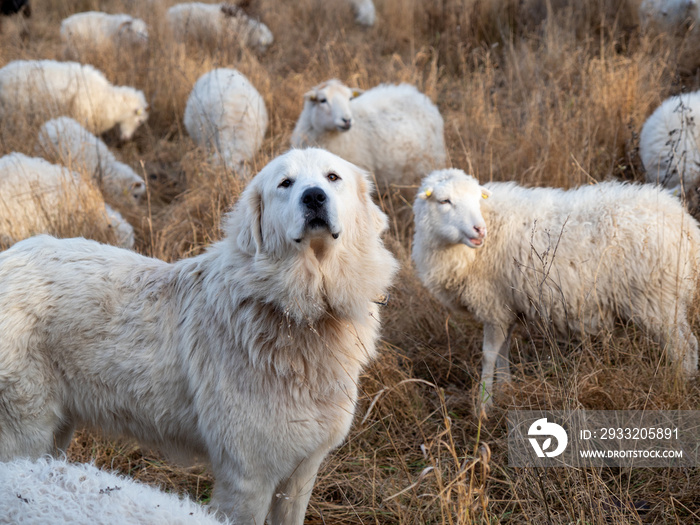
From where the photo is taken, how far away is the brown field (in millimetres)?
2916

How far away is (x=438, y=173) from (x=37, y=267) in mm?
2802

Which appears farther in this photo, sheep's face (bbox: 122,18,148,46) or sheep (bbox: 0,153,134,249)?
sheep's face (bbox: 122,18,148,46)

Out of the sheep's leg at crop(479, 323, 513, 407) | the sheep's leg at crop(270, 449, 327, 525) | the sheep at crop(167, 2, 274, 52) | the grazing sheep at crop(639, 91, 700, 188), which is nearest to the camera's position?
the sheep's leg at crop(270, 449, 327, 525)

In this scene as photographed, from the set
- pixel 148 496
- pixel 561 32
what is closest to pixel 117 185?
pixel 148 496

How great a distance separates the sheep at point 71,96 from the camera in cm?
821

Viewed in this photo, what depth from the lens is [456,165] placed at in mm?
6758

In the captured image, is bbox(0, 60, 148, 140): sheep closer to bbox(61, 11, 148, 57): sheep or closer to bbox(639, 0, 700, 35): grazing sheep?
bbox(61, 11, 148, 57): sheep

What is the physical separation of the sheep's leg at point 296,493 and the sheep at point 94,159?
4.53 m

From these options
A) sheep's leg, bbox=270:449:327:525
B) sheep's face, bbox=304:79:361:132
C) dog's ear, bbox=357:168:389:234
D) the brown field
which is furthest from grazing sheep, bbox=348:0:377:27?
sheep's leg, bbox=270:449:327:525

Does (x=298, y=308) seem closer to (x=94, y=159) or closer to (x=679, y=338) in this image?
(x=679, y=338)

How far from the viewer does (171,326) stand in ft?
9.35

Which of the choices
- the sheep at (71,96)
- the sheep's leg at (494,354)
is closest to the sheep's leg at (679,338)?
the sheep's leg at (494,354)

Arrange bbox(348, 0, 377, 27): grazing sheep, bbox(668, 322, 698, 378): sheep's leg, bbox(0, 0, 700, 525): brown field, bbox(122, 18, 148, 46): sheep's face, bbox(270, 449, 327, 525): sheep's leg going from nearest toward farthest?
bbox(270, 449, 327, 525): sheep's leg < bbox(0, 0, 700, 525): brown field < bbox(668, 322, 698, 378): sheep's leg < bbox(122, 18, 148, 46): sheep's face < bbox(348, 0, 377, 27): grazing sheep

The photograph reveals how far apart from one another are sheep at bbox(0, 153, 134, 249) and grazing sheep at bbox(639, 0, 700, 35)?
7396 mm
